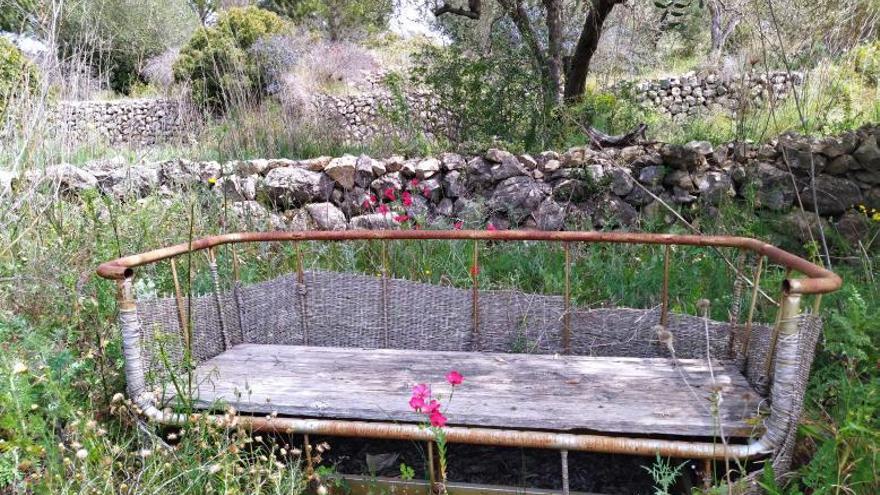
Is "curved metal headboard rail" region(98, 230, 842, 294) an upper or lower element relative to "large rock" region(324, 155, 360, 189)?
lower

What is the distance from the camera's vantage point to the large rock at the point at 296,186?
4.28 meters

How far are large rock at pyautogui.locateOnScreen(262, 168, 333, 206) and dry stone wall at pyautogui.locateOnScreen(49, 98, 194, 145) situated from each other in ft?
2.68

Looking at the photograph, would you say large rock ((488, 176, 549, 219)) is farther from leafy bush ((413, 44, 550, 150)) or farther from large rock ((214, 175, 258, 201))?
large rock ((214, 175, 258, 201))

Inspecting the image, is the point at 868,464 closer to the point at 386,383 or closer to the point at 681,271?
the point at 386,383

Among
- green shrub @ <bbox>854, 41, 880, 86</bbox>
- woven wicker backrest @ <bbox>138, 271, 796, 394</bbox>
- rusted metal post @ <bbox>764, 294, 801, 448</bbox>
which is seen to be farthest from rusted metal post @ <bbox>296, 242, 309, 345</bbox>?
green shrub @ <bbox>854, 41, 880, 86</bbox>

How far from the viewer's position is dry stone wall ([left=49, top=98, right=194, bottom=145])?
349 centimetres

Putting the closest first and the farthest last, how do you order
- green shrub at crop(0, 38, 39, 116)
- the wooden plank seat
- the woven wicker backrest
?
the wooden plank seat
the woven wicker backrest
green shrub at crop(0, 38, 39, 116)

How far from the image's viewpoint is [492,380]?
2.08 m

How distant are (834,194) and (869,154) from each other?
0.30m

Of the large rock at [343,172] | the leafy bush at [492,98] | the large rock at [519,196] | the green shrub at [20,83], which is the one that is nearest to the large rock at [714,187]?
the large rock at [519,196]

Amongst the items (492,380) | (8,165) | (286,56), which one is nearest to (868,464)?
(492,380)

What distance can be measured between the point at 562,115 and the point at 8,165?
140 inches

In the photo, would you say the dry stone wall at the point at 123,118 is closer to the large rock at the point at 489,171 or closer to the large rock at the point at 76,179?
the large rock at the point at 76,179

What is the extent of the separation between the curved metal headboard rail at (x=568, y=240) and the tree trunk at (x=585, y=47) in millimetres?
3124
